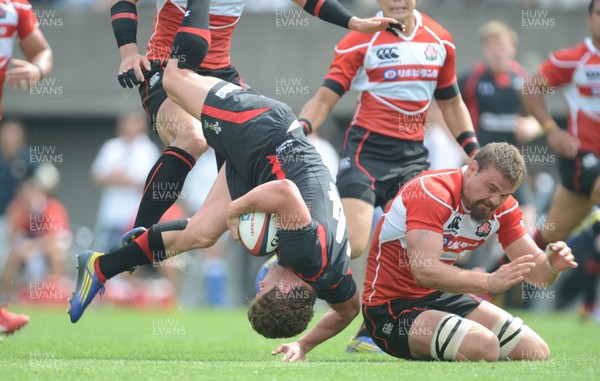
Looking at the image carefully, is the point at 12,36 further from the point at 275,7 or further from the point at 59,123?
the point at 59,123

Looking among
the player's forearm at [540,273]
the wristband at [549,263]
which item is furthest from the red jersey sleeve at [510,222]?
the wristband at [549,263]

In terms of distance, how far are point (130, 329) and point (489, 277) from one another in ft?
16.6

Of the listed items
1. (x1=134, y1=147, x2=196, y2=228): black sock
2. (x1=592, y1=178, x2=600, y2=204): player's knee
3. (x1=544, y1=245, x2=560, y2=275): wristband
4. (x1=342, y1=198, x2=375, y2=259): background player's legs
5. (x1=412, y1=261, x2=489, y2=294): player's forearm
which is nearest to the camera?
(x1=412, y1=261, x2=489, y2=294): player's forearm

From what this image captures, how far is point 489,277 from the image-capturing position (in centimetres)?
561

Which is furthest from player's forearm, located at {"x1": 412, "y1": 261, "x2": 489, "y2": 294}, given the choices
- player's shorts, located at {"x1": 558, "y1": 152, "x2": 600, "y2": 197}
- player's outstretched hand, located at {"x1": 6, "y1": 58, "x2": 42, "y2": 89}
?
player's shorts, located at {"x1": 558, "y1": 152, "x2": 600, "y2": 197}

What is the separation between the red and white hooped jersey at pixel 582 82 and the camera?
30.0 feet

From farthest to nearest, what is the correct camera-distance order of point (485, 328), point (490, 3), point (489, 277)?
point (490, 3)
point (485, 328)
point (489, 277)

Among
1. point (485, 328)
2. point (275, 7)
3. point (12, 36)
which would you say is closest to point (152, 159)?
point (275, 7)

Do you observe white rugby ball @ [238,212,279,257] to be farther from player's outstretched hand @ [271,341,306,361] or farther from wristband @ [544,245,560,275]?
wristband @ [544,245,560,275]

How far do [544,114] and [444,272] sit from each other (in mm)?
4189

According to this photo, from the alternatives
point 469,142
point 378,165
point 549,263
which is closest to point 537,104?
point 469,142

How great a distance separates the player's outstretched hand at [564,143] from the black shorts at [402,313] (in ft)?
10.3

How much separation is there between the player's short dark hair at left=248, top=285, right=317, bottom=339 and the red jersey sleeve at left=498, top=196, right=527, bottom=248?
1367 millimetres

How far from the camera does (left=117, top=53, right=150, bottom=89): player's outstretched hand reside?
7016mm
